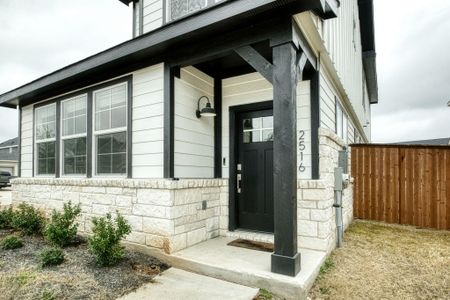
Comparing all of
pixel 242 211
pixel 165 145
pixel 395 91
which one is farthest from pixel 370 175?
pixel 395 91

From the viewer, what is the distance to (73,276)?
2.99m

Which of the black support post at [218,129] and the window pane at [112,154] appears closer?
the window pane at [112,154]

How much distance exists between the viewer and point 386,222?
6.21m

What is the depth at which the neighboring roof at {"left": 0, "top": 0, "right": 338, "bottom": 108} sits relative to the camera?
9.40ft

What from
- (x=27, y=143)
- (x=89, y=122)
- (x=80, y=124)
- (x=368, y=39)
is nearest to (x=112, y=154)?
(x=89, y=122)

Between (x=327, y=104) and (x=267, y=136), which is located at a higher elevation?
(x=327, y=104)

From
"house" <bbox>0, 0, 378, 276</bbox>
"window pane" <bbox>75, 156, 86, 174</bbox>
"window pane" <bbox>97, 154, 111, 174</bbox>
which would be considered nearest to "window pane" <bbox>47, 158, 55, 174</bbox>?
"house" <bbox>0, 0, 378, 276</bbox>

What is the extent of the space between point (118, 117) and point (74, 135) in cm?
135

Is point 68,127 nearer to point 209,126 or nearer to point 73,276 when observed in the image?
point 209,126

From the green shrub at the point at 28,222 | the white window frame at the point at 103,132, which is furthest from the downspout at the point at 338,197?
the green shrub at the point at 28,222

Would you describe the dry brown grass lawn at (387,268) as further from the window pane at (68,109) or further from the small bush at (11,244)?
the window pane at (68,109)

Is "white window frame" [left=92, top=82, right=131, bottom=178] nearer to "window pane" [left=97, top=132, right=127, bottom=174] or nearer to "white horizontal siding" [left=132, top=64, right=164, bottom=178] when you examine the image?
"window pane" [left=97, top=132, right=127, bottom=174]

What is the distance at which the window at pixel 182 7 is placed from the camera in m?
4.79

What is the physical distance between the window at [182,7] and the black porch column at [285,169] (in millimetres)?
2624
